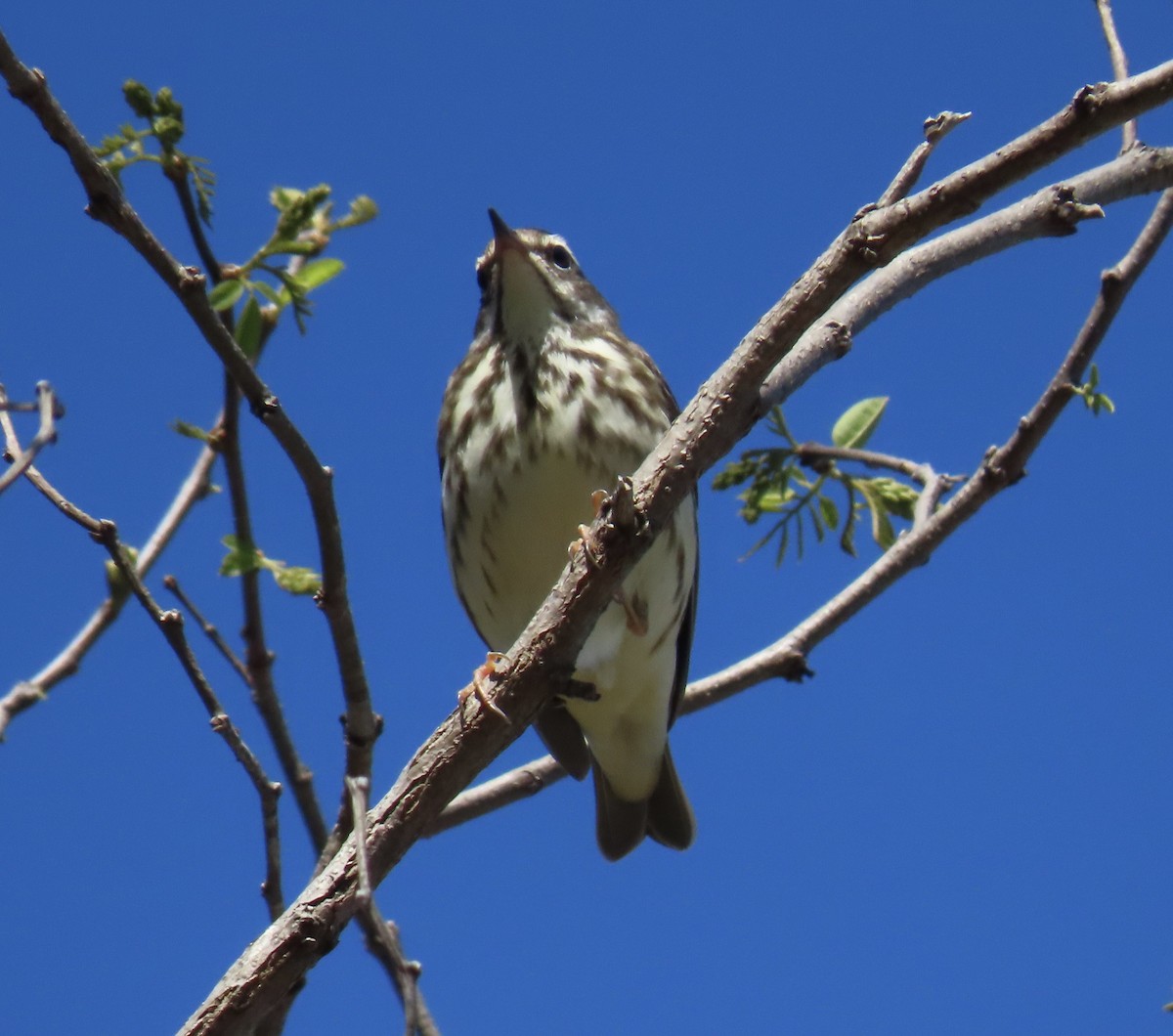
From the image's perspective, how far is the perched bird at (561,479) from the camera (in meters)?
5.43

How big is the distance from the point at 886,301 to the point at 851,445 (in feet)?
5.29

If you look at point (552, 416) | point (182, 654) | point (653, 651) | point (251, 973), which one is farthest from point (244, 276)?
point (653, 651)

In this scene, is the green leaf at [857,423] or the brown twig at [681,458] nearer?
the brown twig at [681,458]

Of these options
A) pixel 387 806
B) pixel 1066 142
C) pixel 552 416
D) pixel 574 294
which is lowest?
pixel 387 806

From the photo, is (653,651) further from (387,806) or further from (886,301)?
(387,806)

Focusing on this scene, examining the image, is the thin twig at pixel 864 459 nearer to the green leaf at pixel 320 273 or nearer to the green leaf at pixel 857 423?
the green leaf at pixel 857 423

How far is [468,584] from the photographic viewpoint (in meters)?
5.95

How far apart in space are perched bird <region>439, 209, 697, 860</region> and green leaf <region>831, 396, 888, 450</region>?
2.32ft

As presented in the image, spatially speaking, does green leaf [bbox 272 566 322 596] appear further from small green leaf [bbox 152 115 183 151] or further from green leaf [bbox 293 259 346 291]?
small green leaf [bbox 152 115 183 151]

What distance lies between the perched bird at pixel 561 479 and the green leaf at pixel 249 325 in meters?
1.55

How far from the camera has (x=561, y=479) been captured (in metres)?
5.38

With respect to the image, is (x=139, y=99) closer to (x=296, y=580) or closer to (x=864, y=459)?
(x=296, y=580)

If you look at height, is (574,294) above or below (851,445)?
above

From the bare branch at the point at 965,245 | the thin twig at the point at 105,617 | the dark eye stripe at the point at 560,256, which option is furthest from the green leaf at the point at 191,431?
the dark eye stripe at the point at 560,256
